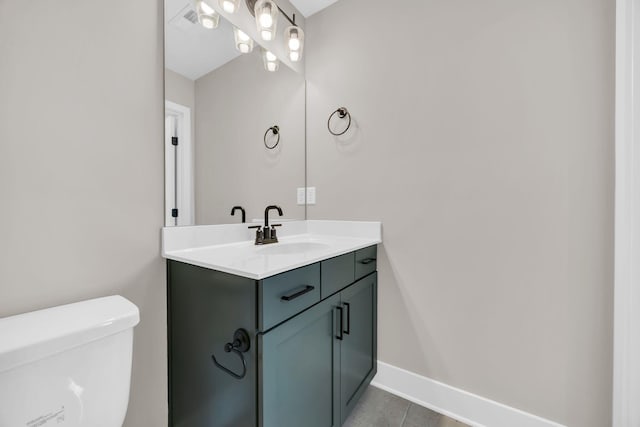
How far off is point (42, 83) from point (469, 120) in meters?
1.67

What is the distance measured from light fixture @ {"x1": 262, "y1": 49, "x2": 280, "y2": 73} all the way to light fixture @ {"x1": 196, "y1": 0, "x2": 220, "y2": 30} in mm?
348

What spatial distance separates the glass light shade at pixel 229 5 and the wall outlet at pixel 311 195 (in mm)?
1065

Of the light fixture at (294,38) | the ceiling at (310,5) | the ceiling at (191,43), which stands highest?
the ceiling at (310,5)

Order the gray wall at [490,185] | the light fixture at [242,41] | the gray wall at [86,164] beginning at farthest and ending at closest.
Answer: the light fixture at [242,41], the gray wall at [490,185], the gray wall at [86,164]

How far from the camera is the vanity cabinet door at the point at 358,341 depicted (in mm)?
1204

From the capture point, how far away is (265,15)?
138cm

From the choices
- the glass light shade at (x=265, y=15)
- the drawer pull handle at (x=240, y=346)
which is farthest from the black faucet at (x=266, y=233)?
the glass light shade at (x=265, y=15)

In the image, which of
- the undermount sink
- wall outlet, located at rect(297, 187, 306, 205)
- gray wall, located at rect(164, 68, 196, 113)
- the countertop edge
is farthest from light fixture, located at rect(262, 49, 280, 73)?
the countertop edge

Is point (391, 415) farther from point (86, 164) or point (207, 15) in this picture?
point (207, 15)

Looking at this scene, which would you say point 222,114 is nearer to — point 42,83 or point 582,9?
point 42,83

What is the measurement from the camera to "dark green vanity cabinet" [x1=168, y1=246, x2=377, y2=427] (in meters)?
0.80

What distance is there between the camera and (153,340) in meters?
1.05

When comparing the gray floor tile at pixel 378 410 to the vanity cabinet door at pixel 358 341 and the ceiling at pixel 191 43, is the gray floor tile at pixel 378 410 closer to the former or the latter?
the vanity cabinet door at pixel 358 341

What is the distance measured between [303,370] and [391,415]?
74 centimetres
